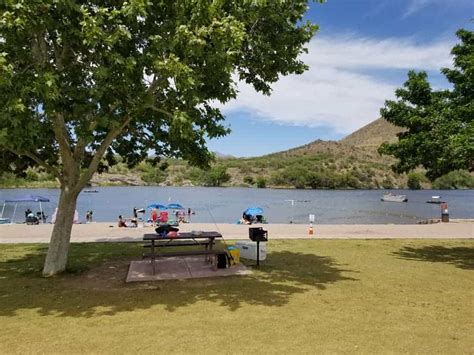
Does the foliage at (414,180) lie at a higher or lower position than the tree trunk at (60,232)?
higher

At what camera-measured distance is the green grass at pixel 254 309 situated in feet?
19.2

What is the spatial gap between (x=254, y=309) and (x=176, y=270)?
148 inches

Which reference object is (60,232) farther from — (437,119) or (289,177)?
(289,177)

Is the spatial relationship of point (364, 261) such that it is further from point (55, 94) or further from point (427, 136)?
point (55, 94)

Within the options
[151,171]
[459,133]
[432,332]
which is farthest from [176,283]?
[151,171]

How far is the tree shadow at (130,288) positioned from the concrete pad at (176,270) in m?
0.28

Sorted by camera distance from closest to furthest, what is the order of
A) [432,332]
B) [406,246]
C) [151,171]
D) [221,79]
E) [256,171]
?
[432,332] → [221,79] → [406,246] → [151,171] → [256,171]

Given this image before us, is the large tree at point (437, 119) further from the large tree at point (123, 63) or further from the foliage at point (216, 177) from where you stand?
the foliage at point (216, 177)

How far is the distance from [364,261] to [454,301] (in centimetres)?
431

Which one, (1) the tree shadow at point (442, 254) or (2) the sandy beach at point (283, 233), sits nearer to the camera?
(1) the tree shadow at point (442, 254)

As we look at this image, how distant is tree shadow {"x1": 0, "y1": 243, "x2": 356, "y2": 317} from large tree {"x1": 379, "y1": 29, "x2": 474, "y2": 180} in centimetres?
441

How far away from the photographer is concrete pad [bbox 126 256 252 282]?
10016 millimetres

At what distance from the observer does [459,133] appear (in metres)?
11.5

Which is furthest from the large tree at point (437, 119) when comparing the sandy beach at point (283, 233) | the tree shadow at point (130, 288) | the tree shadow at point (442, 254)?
the sandy beach at point (283, 233)
